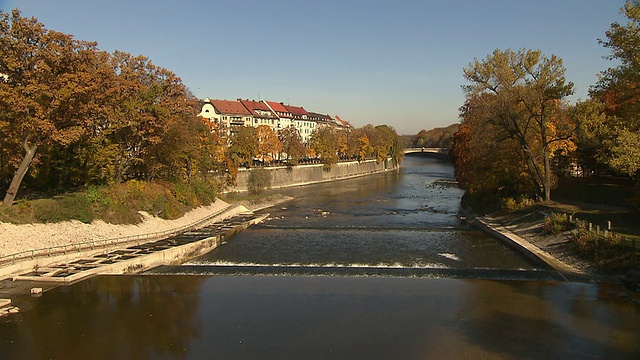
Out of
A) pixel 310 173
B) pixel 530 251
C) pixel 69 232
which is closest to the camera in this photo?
pixel 69 232

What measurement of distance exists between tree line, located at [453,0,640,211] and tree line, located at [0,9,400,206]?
27175 millimetres

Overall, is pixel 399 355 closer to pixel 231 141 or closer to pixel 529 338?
pixel 529 338

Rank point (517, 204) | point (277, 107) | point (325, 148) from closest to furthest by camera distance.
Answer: point (517, 204) → point (325, 148) → point (277, 107)

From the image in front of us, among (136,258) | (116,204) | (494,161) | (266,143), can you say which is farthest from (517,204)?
(266,143)

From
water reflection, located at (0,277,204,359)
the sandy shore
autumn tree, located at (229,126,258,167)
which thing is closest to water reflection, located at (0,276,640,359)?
water reflection, located at (0,277,204,359)

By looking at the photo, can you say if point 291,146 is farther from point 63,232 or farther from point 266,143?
point 63,232

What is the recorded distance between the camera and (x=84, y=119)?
28984 mm

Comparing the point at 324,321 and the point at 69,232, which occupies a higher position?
the point at 69,232

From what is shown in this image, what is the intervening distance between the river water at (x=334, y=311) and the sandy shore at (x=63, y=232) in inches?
208

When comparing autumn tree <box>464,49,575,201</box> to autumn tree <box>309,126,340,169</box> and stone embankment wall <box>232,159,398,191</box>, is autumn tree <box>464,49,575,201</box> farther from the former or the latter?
autumn tree <box>309,126,340,169</box>

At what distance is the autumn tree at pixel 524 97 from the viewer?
116ft

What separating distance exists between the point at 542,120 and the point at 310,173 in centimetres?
6032

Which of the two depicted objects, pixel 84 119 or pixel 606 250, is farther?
pixel 84 119

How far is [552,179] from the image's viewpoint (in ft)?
133
